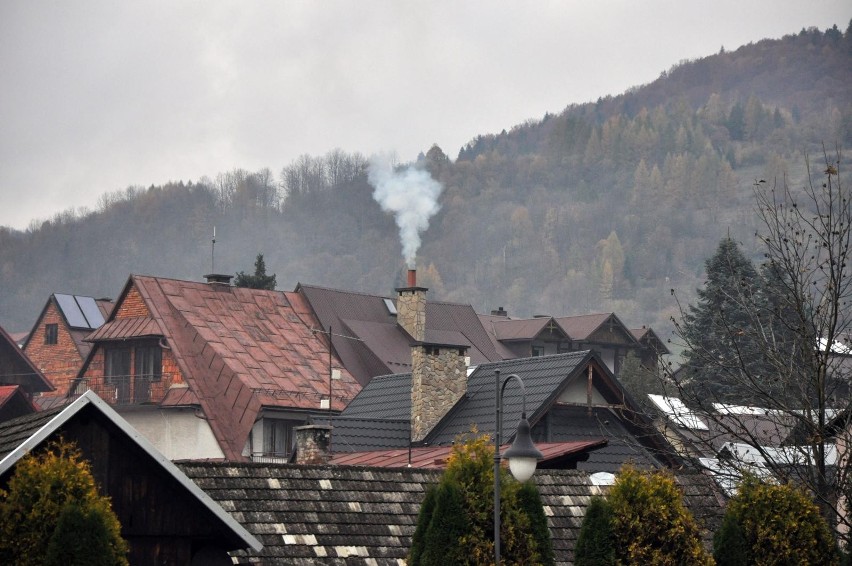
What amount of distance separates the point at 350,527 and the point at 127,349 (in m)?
33.5

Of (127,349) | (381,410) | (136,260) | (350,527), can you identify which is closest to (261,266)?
(127,349)

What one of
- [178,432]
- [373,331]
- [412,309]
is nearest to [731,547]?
[178,432]

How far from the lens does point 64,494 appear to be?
14445mm

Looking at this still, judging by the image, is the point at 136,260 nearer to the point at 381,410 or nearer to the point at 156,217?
the point at 156,217

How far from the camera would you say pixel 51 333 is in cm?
6894

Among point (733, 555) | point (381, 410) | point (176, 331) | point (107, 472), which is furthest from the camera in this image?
point (176, 331)

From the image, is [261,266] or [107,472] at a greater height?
[261,266]

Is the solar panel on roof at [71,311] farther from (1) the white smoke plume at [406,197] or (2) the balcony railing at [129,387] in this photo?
(1) the white smoke plume at [406,197]

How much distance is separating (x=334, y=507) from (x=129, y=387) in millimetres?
32130

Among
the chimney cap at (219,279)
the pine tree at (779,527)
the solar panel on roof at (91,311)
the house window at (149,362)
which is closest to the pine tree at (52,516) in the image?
the pine tree at (779,527)

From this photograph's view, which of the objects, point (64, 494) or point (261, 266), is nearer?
point (64, 494)

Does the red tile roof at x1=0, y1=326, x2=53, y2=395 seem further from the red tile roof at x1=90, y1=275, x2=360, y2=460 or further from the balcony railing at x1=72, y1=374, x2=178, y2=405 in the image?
the red tile roof at x1=90, y1=275, x2=360, y2=460

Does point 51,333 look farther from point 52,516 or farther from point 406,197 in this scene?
point 406,197

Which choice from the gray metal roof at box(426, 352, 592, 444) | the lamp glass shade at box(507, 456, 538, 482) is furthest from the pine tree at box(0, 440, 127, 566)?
the gray metal roof at box(426, 352, 592, 444)
